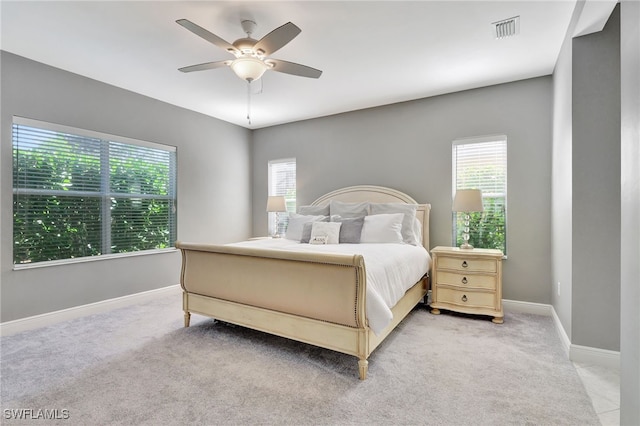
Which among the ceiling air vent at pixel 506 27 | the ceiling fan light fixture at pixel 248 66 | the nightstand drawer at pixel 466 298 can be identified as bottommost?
the nightstand drawer at pixel 466 298

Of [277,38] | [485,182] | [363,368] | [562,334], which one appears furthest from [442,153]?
[363,368]

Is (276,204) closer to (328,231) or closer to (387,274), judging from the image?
(328,231)

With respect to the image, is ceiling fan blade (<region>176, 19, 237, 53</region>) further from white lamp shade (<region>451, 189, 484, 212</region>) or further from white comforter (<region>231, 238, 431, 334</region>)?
white lamp shade (<region>451, 189, 484, 212</region>)

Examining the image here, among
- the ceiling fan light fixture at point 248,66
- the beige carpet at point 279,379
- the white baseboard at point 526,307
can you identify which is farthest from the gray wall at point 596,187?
the ceiling fan light fixture at point 248,66

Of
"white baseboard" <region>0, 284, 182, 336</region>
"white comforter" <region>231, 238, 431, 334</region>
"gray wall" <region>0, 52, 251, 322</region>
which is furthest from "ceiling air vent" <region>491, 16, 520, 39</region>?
"white baseboard" <region>0, 284, 182, 336</region>

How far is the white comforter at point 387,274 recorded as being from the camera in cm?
214

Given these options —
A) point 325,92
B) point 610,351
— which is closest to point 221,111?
point 325,92

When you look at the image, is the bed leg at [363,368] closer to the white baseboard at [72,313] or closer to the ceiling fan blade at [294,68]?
the ceiling fan blade at [294,68]

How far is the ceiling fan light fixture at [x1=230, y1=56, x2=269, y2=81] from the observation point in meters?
2.34

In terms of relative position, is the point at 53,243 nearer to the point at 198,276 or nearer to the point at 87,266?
the point at 87,266

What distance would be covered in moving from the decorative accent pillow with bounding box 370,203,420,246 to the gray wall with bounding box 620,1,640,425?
8.02 feet

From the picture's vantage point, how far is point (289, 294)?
95.0 inches

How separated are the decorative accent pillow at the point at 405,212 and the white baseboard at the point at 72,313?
10.2ft

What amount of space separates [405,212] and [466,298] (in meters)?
1.18
